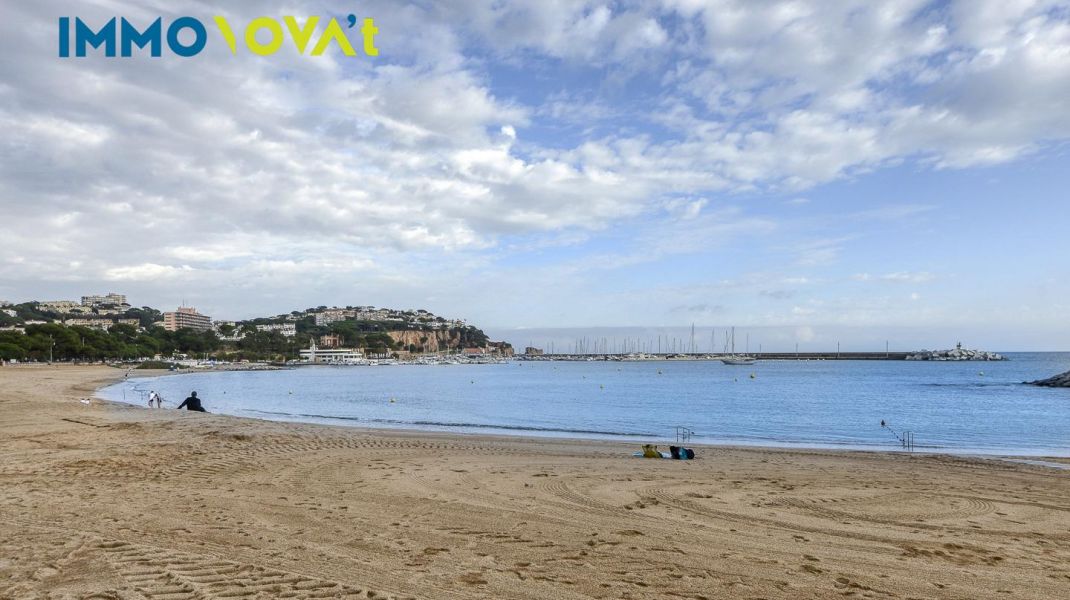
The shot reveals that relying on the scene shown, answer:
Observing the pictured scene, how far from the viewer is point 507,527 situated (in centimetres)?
916

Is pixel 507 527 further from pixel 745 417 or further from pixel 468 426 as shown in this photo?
pixel 745 417

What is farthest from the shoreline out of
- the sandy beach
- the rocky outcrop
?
the rocky outcrop

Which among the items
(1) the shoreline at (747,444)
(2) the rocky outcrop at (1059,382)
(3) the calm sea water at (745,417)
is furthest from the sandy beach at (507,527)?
(2) the rocky outcrop at (1059,382)

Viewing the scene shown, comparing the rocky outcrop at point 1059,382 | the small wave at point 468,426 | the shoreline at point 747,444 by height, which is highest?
Result: the rocky outcrop at point 1059,382

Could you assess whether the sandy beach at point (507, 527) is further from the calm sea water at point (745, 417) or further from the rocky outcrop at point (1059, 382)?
the rocky outcrop at point (1059, 382)

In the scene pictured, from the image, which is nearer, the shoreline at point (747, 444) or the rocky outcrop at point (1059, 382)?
the shoreline at point (747, 444)

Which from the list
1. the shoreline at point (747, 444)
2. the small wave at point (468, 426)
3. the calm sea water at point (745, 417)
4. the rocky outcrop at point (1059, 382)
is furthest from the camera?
the rocky outcrop at point (1059, 382)

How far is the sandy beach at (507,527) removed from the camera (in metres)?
6.70

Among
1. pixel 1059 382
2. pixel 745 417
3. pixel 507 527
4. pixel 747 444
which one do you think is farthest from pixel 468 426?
pixel 1059 382

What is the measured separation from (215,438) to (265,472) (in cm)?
752

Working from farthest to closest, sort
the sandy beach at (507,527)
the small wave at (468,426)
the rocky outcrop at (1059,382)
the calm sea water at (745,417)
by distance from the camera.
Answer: the rocky outcrop at (1059,382)
the small wave at (468,426)
the calm sea water at (745,417)
the sandy beach at (507,527)

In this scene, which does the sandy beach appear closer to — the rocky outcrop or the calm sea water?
the calm sea water

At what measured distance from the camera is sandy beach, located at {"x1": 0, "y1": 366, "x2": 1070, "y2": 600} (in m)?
6.70

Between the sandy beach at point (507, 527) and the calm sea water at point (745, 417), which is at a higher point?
the sandy beach at point (507, 527)
